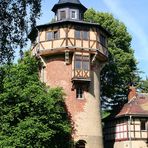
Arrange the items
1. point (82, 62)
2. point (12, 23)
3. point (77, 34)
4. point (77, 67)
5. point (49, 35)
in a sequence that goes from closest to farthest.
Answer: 1. point (12, 23)
2. point (77, 67)
3. point (82, 62)
4. point (77, 34)
5. point (49, 35)

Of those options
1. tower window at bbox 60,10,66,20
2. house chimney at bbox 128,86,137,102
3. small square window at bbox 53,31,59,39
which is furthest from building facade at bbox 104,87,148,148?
tower window at bbox 60,10,66,20

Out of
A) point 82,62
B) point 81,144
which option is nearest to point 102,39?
point 82,62

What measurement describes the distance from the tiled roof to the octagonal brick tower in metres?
3.76

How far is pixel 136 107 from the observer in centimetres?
3675

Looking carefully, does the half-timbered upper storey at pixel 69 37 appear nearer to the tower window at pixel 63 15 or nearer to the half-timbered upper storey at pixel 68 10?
the half-timbered upper storey at pixel 68 10

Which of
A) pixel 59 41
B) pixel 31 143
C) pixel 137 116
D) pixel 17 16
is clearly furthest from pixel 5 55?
pixel 137 116

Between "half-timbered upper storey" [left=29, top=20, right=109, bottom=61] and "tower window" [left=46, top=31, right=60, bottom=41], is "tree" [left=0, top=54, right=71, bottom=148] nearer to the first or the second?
"half-timbered upper storey" [left=29, top=20, right=109, bottom=61]

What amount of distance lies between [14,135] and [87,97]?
8.02m

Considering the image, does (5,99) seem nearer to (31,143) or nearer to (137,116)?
(31,143)

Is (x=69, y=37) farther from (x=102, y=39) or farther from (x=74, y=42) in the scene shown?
(x=102, y=39)

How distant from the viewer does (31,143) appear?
88.2 feet

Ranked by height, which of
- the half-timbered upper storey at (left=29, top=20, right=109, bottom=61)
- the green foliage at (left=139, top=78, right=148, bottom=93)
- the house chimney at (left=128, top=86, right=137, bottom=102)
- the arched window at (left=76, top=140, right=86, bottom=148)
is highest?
the half-timbered upper storey at (left=29, top=20, right=109, bottom=61)

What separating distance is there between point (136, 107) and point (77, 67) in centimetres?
789

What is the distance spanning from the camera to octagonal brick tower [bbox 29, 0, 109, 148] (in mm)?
32094
